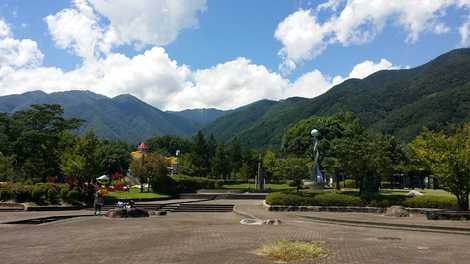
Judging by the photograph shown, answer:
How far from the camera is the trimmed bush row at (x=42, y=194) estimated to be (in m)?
28.9

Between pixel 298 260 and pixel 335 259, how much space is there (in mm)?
999

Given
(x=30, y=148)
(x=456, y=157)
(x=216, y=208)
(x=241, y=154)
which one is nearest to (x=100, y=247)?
(x=216, y=208)

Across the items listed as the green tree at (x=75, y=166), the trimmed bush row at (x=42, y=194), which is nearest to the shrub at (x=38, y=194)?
the trimmed bush row at (x=42, y=194)

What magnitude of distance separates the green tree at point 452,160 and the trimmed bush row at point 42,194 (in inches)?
923

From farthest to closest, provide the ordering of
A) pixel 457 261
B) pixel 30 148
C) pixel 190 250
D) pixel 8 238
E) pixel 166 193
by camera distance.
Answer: pixel 30 148 → pixel 166 193 → pixel 8 238 → pixel 190 250 → pixel 457 261

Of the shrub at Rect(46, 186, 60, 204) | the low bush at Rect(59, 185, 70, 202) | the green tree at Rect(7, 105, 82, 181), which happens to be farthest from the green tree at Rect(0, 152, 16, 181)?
the low bush at Rect(59, 185, 70, 202)

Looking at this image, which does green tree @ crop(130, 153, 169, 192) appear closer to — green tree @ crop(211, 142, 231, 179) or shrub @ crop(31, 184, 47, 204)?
shrub @ crop(31, 184, 47, 204)

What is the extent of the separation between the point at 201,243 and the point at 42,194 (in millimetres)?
19802

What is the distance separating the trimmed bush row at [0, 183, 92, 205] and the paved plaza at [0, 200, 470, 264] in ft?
32.6

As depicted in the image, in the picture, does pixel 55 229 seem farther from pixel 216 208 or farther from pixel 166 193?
pixel 166 193

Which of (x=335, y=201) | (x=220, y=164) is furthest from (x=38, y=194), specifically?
(x=220, y=164)

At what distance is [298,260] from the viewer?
10.9 meters

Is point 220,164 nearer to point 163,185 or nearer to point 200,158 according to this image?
point 200,158

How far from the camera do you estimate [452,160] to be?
75.2 ft
